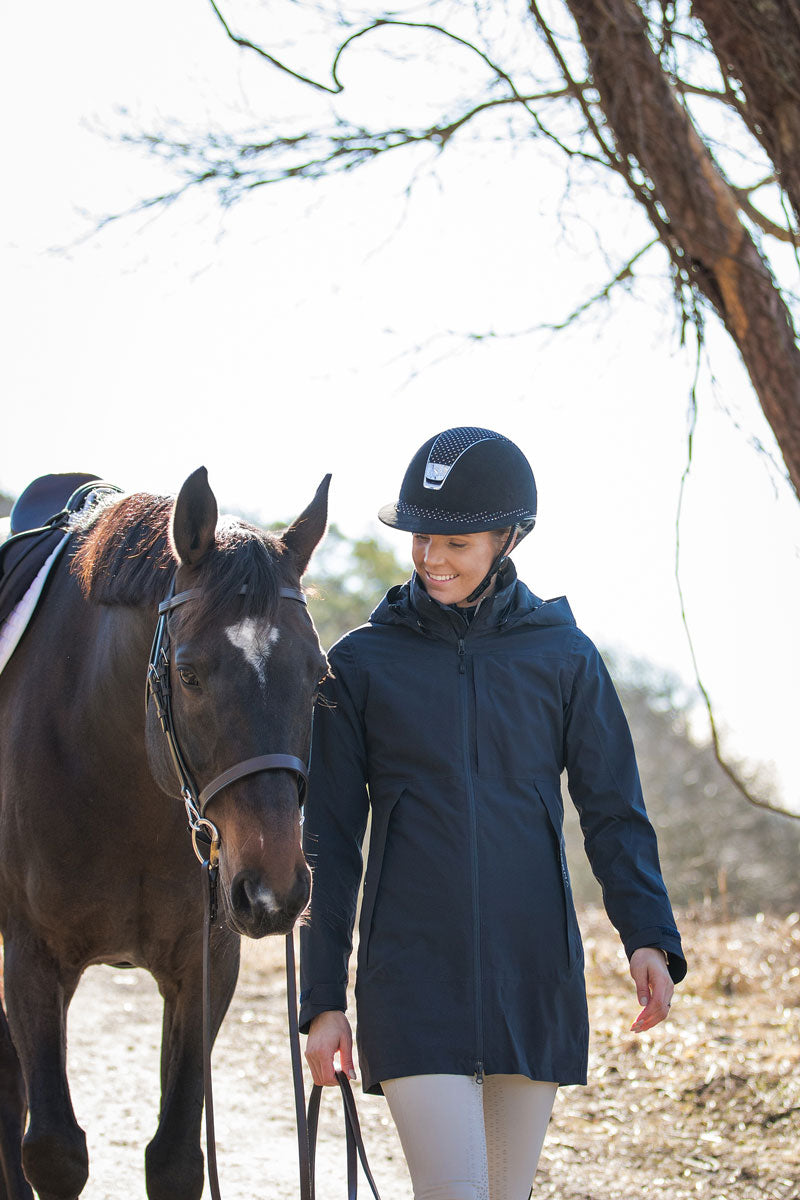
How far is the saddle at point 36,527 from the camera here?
337 centimetres

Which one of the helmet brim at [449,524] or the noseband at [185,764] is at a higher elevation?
the helmet brim at [449,524]

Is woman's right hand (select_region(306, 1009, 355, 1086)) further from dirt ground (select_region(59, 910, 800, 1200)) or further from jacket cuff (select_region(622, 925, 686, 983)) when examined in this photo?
dirt ground (select_region(59, 910, 800, 1200))

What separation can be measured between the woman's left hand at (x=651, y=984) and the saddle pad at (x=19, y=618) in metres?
1.88

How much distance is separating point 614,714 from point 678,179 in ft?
4.50

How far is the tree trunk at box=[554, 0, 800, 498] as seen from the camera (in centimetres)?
281

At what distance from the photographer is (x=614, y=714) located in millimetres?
2488

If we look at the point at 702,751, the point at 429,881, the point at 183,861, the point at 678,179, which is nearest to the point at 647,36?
the point at 678,179

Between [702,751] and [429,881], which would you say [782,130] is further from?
[702,751]

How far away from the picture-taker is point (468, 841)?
225 cm

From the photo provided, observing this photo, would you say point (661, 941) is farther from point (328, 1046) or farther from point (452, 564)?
point (452, 564)

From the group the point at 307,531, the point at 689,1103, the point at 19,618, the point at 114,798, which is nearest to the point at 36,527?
the point at 19,618

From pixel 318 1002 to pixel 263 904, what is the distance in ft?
1.09

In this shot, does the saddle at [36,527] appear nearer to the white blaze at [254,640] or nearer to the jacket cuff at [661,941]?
the white blaze at [254,640]

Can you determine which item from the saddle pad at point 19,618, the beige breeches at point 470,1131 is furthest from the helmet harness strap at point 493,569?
the saddle pad at point 19,618
